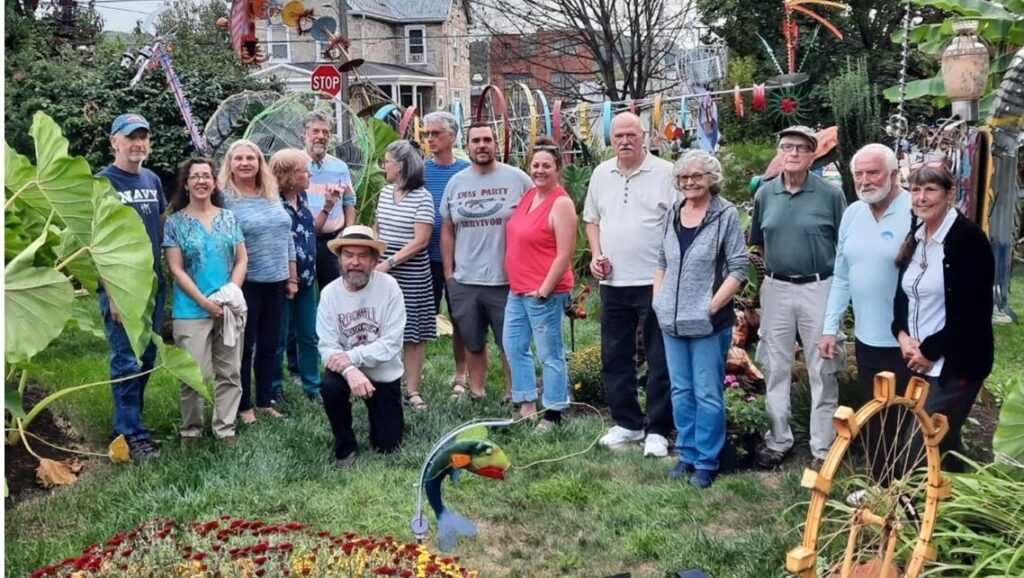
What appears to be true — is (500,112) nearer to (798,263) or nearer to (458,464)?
(798,263)

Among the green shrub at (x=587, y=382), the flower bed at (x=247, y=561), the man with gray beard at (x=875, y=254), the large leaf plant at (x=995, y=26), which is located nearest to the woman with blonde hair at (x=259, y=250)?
the green shrub at (x=587, y=382)

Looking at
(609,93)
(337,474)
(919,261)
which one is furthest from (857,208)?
(609,93)

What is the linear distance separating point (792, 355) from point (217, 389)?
3.04m

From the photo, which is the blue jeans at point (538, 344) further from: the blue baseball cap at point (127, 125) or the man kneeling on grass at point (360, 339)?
the blue baseball cap at point (127, 125)

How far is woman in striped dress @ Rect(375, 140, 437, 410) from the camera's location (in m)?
6.05

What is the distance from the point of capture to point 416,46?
42.8 metres

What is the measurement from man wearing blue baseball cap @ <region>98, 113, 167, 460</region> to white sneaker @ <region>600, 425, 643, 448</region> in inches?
93.6

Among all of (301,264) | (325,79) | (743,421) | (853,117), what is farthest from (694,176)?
(853,117)

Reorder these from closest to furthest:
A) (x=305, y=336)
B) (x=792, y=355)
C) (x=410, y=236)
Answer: (x=792, y=355), (x=410, y=236), (x=305, y=336)

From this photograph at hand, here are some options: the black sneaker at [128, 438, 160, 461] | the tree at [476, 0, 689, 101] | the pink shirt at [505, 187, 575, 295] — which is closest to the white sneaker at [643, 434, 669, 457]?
the pink shirt at [505, 187, 575, 295]

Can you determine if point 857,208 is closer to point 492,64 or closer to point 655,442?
point 655,442

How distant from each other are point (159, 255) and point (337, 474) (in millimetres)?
1504

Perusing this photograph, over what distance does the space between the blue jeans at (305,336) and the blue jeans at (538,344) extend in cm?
137

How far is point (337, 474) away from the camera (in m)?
4.95
